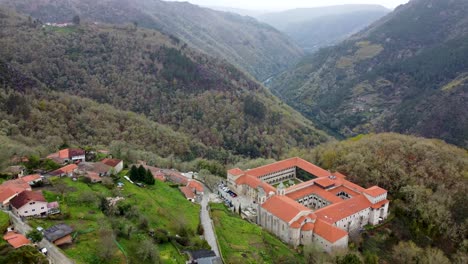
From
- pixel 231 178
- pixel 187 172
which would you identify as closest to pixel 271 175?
pixel 231 178

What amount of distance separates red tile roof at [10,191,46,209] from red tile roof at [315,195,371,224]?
3628 centimetres

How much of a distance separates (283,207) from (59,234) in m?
30.6

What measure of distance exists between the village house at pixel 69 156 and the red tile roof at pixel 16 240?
82.3ft

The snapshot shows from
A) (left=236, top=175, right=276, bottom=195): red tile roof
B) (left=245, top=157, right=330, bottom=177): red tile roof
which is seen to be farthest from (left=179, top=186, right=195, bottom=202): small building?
(left=245, top=157, right=330, bottom=177): red tile roof

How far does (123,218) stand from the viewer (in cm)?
4494

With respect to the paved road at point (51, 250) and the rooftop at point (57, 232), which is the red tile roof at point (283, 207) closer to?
the rooftop at point (57, 232)

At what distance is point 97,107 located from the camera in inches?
4242

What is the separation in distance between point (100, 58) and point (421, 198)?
368ft

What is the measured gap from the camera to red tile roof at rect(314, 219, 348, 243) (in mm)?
51997

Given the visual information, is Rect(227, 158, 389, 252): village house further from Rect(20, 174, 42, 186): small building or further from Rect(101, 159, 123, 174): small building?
Rect(20, 174, 42, 186): small building

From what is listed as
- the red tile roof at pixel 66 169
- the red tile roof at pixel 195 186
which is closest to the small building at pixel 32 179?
the red tile roof at pixel 66 169

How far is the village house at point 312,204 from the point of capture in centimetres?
5394

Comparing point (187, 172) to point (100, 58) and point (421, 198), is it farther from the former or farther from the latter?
point (100, 58)

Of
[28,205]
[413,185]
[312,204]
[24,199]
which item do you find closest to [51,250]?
[28,205]
